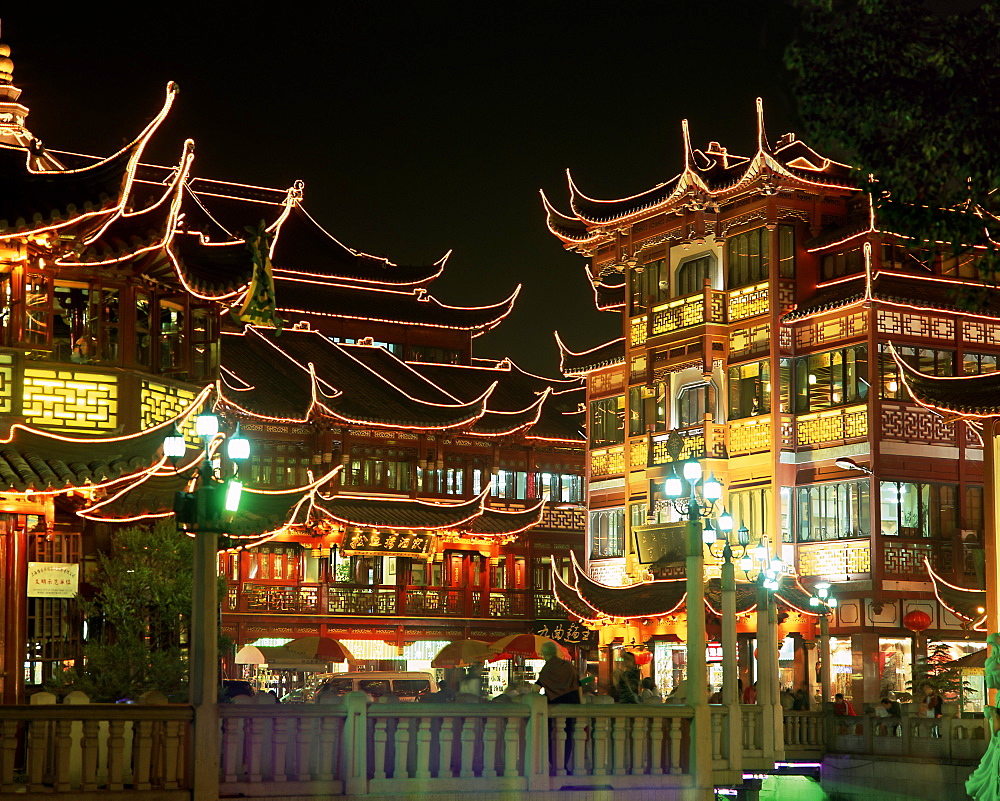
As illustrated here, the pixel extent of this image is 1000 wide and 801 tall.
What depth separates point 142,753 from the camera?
14.1 metres

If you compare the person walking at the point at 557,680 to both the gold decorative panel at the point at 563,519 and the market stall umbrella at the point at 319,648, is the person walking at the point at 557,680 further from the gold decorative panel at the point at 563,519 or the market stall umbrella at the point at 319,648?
the gold decorative panel at the point at 563,519

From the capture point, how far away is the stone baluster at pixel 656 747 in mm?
17172

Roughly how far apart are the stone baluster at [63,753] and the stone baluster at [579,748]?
17.3 ft

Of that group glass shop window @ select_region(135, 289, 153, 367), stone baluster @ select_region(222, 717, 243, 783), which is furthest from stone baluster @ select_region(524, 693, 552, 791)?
glass shop window @ select_region(135, 289, 153, 367)

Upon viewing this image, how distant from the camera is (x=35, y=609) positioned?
20938 millimetres

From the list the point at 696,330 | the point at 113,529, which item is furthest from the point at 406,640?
the point at 113,529

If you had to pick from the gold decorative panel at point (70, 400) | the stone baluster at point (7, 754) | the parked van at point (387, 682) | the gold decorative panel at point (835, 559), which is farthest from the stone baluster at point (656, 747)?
the parked van at point (387, 682)

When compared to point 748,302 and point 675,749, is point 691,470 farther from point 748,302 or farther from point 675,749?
point 748,302

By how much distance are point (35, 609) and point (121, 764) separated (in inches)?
293

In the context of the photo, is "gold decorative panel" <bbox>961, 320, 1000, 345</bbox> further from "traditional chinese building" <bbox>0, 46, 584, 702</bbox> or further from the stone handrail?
the stone handrail

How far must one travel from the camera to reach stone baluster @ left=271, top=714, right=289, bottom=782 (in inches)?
592

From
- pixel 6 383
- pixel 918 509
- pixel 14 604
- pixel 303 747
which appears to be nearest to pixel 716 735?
pixel 303 747

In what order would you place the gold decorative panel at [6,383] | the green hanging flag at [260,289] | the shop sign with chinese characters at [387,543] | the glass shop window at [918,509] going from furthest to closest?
the shop sign with chinese characters at [387,543]
the glass shop window at [918,509]
the green hanging flag at [260,289]
the gold decorative panel at [6,383]

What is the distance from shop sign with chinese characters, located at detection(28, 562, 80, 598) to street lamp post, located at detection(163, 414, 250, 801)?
532 centimetres
